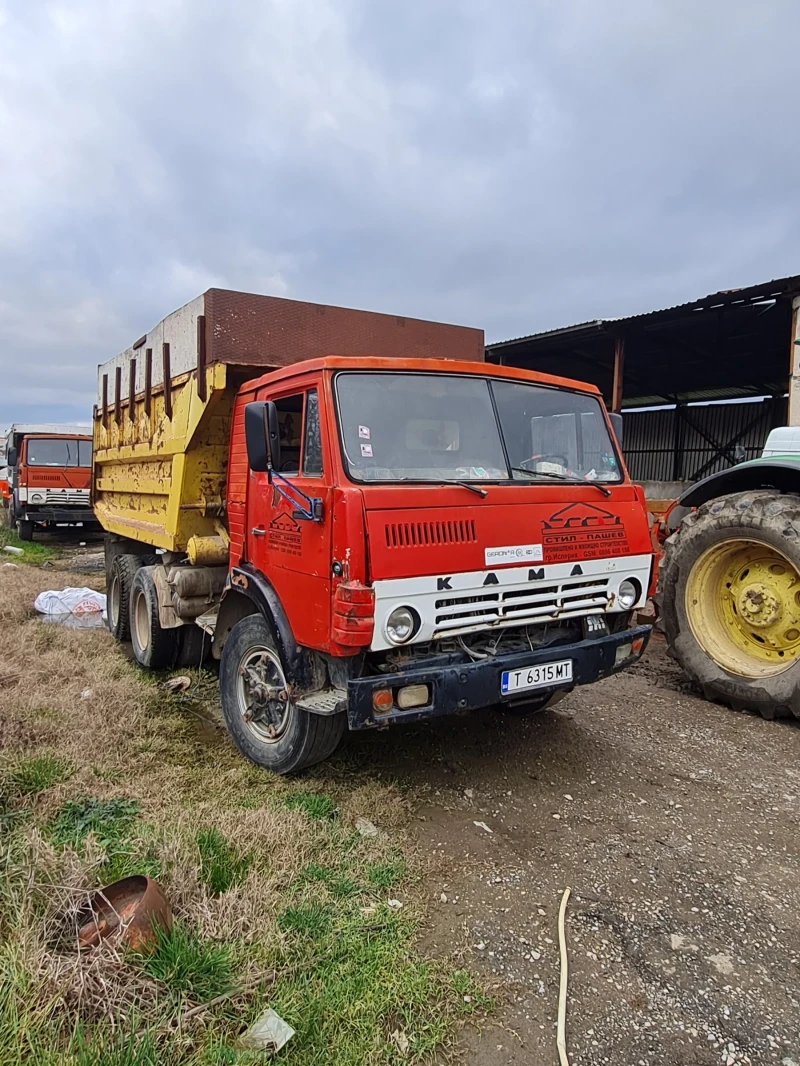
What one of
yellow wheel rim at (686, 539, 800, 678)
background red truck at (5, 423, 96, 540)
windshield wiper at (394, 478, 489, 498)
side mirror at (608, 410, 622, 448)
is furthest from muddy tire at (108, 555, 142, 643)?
background red truck at (5, 423, 96, 540)

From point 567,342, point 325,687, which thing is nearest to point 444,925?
point 325,687

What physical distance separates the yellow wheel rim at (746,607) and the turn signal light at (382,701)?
2931 mm

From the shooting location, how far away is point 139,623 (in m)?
6.12

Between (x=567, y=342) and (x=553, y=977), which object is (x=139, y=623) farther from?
(x=567, y=342)

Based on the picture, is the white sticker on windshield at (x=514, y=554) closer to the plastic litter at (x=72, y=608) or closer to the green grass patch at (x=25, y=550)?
the plastic litter at (x=72, y=608)

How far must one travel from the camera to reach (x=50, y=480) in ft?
48.4

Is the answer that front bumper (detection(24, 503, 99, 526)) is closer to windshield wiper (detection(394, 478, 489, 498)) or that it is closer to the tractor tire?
the tractor tire

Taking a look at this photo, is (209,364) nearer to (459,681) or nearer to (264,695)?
(264,695)

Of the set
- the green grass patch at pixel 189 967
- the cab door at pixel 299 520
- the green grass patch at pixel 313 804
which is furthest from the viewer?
the green grass patch at pixel 313 804

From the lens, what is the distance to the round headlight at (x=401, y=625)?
303 centimetres

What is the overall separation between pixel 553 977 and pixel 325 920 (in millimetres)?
845

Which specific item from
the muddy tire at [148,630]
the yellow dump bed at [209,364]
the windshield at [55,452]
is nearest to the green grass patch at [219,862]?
the yellow dump bed at [209,364]

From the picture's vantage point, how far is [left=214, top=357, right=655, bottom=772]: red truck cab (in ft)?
10.0

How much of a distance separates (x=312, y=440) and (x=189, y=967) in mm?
2275
